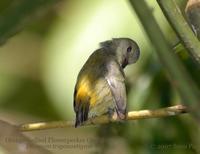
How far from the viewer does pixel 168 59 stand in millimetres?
224

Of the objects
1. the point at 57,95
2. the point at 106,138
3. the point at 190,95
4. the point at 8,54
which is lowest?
the point at 190,95

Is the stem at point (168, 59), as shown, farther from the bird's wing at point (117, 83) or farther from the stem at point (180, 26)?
the bird's wing at point (117, 83)

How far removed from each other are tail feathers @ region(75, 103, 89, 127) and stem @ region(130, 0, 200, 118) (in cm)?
34

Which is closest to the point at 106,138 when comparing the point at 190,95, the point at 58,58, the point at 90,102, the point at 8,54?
the point at 90,102

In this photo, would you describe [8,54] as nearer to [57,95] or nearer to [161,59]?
[57,95]

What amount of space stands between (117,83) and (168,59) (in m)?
0.39

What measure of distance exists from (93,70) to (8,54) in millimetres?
1167

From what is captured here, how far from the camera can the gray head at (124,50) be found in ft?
2.14

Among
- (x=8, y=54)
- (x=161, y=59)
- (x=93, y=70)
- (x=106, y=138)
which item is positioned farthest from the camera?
(x=8, y=54)

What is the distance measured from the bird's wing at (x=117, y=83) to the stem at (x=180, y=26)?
10.9 inches

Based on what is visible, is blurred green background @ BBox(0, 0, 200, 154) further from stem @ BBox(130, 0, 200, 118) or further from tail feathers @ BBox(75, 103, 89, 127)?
stem @ BBox(130, 0, 200, 118)

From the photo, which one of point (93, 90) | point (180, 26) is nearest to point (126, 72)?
point (93, 90)

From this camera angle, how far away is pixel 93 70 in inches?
22.7

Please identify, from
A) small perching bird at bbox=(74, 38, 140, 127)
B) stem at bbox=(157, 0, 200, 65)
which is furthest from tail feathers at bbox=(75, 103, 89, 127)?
stem at bbox=(157, 0, 200, 65)
